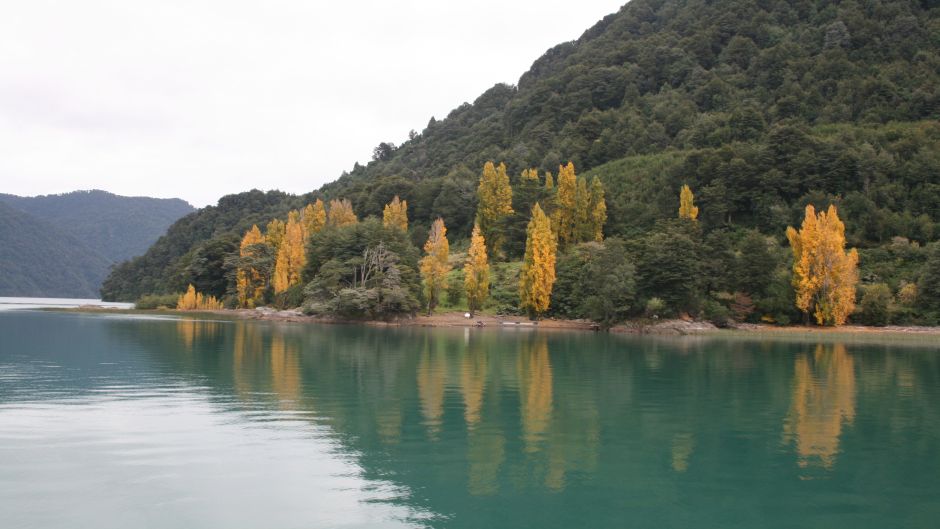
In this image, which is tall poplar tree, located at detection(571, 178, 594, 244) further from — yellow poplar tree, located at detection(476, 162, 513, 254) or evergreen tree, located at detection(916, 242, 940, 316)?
evergreen tree, located at detection(916, 242, 940, 316)

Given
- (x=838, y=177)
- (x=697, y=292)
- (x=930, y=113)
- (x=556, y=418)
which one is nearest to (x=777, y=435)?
(x=556, y=418)

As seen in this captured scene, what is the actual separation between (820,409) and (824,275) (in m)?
46.1

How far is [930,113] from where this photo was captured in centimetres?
10275

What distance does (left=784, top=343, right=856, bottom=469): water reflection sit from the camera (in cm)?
1422

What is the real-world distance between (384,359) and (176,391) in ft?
38.3

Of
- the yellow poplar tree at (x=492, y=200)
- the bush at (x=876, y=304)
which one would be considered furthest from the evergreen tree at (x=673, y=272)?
the yellow poplar tree at (x=492, y=200)

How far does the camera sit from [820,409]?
63.6ft

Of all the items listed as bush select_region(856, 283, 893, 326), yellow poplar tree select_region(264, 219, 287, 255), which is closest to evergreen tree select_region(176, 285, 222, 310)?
yellow poplar tree select_region(264, 219, 287, 255)

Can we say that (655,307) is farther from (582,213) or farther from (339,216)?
(339,216)

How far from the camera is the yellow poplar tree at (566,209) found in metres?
82.2

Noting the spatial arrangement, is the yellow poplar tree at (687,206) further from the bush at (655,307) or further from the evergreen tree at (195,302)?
the evergreen tree at (195,302)

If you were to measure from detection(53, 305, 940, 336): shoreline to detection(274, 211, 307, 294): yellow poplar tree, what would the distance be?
465cm

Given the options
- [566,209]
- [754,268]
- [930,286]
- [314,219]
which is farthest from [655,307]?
[314,219]

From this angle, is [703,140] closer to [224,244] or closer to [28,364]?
[224,244]
